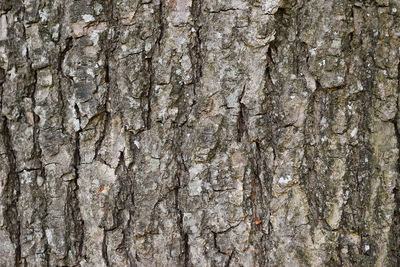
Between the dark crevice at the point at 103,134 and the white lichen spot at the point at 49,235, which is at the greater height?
the dark crevice at the point at 103,134

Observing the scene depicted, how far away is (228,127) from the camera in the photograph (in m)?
1.56

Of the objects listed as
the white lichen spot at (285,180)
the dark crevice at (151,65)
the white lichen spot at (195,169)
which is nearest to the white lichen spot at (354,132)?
the white lichen spot at (285,180)

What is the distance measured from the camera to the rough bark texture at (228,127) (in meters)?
1.55

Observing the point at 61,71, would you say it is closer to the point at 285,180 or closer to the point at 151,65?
the point at 151,65

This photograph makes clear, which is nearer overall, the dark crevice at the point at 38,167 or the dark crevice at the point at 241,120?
the dark crevice at the point at 241,120

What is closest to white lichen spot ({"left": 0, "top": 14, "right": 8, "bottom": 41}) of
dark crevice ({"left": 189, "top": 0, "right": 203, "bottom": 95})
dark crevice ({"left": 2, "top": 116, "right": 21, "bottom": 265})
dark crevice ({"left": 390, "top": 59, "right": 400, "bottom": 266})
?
Result: dark crevice ({"left": 2, "top": 116, "right": 21, "bottom": 265})

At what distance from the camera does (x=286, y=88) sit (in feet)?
5.10

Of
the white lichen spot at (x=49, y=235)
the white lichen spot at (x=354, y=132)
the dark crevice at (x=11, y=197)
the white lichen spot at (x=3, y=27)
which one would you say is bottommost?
the white lichen spot at (x=49, y=235)

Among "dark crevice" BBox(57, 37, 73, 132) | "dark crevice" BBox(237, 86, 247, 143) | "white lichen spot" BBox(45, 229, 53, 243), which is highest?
"dark crevice" BBox(57, 37, 73, 132)

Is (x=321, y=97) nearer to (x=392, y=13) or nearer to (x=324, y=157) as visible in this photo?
(x=324, y=157)

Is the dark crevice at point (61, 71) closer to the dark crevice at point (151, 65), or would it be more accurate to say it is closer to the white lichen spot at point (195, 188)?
the dark crevice at point (151, 65)

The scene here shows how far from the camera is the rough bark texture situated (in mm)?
1551

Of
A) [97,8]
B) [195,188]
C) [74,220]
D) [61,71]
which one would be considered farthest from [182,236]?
[97,8]

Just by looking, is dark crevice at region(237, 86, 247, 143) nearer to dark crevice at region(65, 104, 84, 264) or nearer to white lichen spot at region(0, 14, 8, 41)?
dark crevice at region(65, 104, 84, 264)
